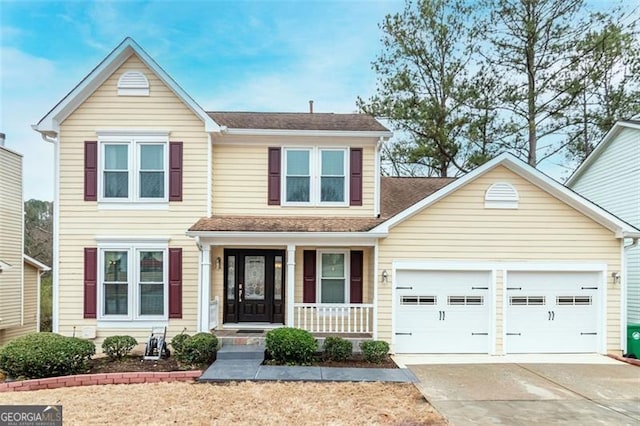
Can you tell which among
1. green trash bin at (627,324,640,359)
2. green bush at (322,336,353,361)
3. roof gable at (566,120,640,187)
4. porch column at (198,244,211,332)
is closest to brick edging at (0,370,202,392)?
porch column at (198,244,211,332)

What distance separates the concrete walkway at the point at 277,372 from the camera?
7.45m

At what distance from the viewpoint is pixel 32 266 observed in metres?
15.5

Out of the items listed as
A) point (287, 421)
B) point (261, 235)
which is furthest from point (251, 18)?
point (287, 421)

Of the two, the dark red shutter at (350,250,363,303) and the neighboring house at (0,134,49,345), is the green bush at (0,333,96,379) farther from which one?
the neighboring house at (0,134,49,345)

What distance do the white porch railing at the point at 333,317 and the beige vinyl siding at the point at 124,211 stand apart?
2712 millimetres

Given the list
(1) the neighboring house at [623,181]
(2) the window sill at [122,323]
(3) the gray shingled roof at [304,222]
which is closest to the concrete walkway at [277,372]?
(2) the window sill at [122,323]

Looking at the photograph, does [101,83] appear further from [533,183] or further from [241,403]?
[533,183]

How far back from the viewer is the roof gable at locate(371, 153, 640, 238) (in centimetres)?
939

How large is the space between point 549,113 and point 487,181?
10.5 metres

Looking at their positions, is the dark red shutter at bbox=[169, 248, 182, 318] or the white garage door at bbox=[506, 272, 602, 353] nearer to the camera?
the white garage door at bbox=[506, 272, 602, 353]

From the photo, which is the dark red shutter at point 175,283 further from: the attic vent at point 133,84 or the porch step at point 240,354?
the attic vent at point 133,84

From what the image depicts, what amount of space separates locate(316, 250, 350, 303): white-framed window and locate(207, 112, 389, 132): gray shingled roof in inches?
135

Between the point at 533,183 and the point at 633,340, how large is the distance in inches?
174

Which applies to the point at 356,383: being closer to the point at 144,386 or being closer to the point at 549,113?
the point at 144,386
